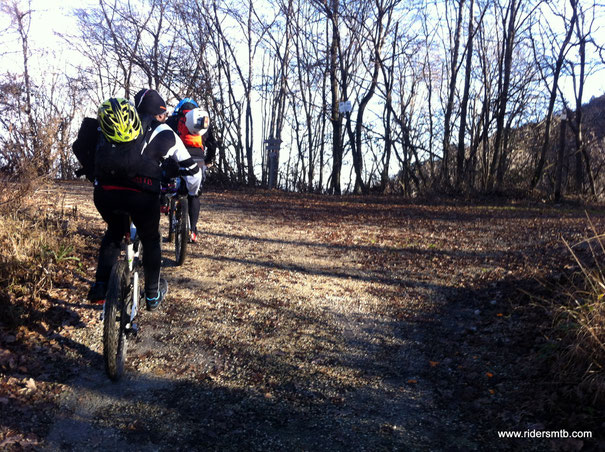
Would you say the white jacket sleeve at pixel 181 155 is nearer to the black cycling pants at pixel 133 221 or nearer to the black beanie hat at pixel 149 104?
the black beanie hat at pixel 149 104

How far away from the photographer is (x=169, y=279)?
548cm

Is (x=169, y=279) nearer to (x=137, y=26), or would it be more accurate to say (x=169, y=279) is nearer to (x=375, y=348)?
(x=375, y=348)

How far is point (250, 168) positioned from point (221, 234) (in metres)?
14.6

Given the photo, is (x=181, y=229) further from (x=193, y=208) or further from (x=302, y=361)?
(x=302, y=361)

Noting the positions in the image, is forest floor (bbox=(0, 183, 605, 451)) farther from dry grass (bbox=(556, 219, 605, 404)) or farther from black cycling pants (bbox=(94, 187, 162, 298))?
black cycling pants (bbox=(94, 187, 162, 298))

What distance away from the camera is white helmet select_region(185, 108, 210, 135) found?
554cm

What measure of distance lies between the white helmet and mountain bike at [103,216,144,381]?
7.69 ft

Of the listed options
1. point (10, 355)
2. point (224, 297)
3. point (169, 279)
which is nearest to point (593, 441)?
point (224, 297)

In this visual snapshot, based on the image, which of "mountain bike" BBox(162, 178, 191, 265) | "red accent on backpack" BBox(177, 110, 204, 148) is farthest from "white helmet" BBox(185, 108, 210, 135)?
"mountain bike" BBox(162, 178, 191, 265)

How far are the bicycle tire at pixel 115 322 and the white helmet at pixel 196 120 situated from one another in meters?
2.72

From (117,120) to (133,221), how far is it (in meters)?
0.77

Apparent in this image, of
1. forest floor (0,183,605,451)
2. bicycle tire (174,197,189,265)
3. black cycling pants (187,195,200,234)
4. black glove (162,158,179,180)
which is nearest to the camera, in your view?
forest floor (0,183,605,451)

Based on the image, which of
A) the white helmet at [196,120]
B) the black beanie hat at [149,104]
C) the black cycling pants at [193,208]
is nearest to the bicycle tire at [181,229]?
the black cycling pants at [193,208]

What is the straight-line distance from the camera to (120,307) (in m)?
3.28
